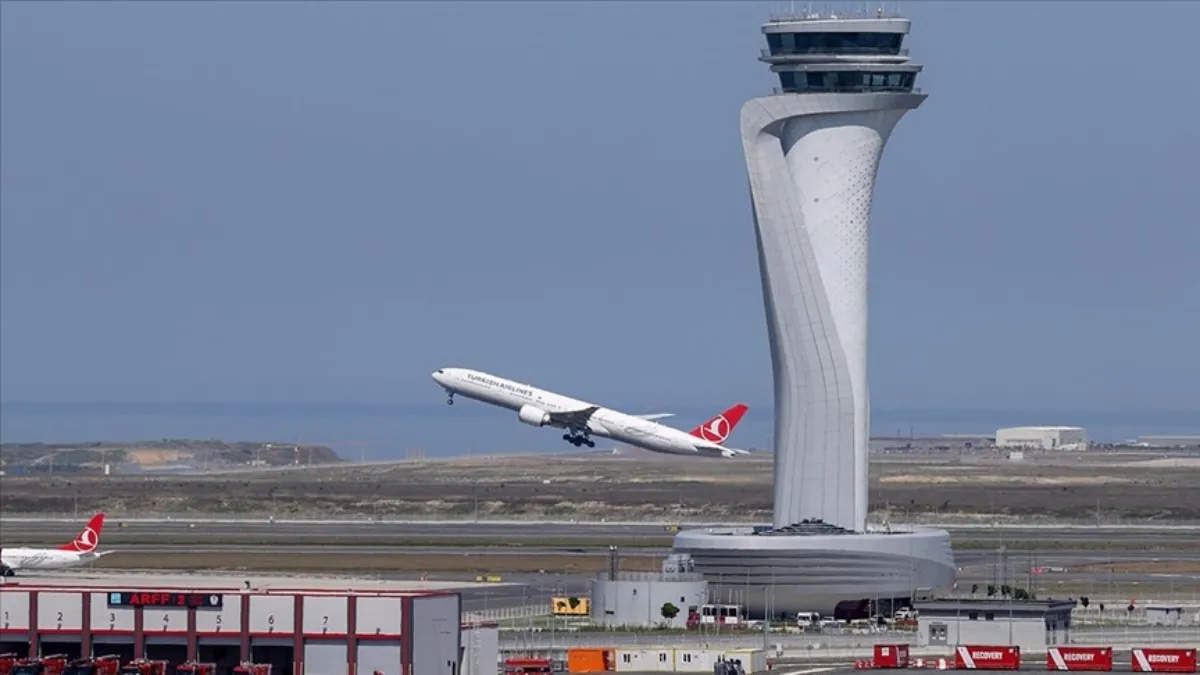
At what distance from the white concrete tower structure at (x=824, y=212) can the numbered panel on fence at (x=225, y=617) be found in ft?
150

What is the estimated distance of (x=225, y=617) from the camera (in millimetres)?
94000

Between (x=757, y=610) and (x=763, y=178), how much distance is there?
2192cm

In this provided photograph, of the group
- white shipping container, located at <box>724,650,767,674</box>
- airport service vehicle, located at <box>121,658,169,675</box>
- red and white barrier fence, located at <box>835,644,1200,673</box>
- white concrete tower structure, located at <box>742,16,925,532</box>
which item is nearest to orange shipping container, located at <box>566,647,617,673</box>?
white shipping container, located at <box>724,650,767,674</box>

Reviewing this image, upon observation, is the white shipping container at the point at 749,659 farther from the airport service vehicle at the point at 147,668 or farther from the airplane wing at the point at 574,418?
the airplane wing at the point at 574,418

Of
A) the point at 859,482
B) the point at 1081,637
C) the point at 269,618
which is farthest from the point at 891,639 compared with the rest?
the point at 269,618

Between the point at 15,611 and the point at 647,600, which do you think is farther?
the point at 647,600

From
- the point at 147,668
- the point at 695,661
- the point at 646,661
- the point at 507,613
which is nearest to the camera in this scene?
the point at 147,668

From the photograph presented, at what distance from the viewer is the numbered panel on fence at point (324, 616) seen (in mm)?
93062

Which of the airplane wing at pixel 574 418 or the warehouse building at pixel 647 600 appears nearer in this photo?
the warehouse building at pixel 647 600

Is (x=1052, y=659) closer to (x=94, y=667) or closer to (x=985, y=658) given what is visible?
(x=985, y=658)

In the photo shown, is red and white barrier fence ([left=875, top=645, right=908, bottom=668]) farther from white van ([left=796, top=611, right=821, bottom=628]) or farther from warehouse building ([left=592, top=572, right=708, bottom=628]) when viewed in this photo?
warehouse building ([left=592, top=572, right=708, bottom=628])

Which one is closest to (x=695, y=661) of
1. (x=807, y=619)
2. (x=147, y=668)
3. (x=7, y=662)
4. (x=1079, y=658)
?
(x=1079, y=658)

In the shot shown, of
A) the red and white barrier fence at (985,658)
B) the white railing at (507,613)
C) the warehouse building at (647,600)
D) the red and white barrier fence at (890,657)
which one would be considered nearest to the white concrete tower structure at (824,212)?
the warehouse building at (647,600)

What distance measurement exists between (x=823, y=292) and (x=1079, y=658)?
109ft
